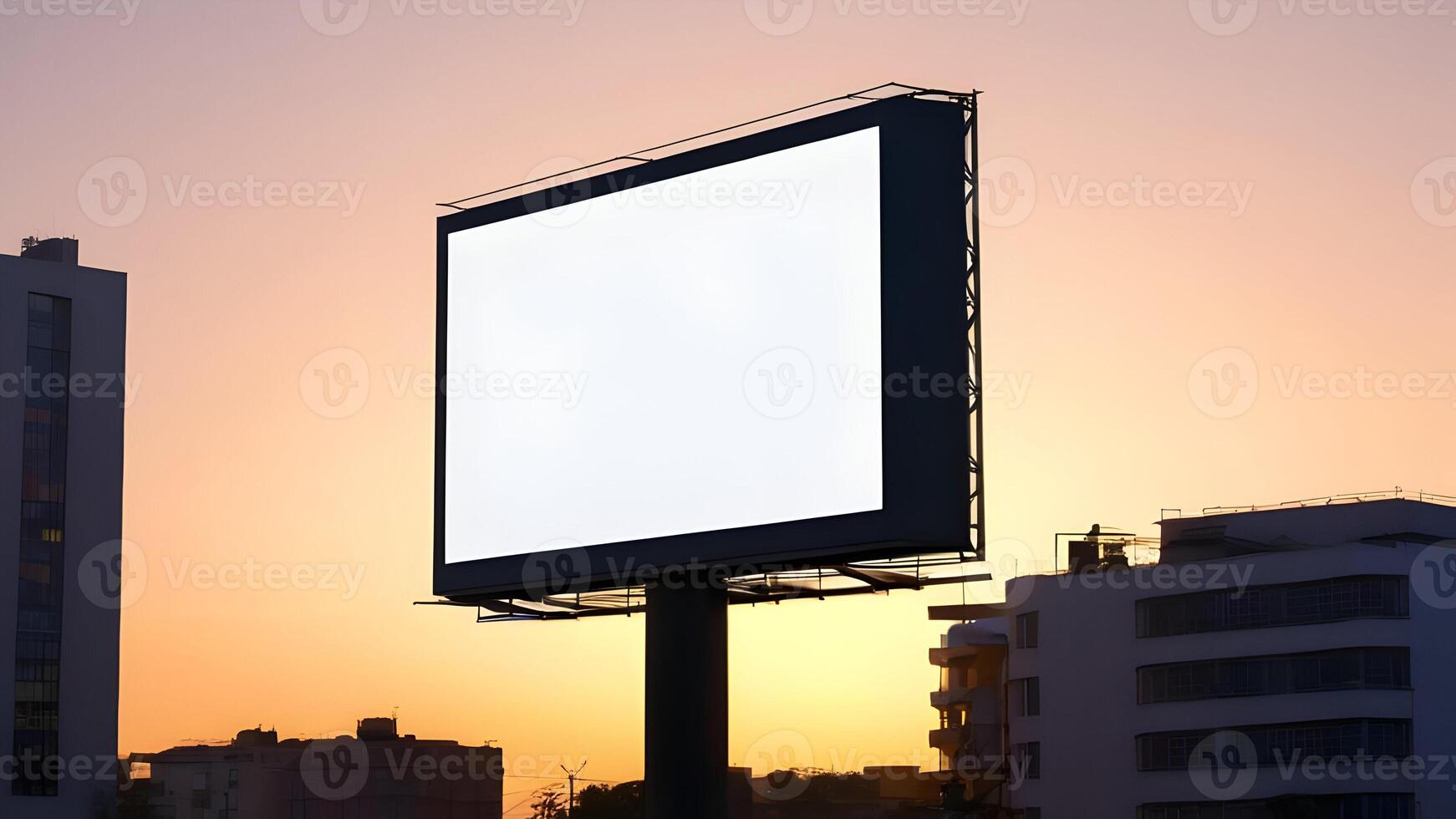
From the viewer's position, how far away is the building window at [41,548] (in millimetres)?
75125

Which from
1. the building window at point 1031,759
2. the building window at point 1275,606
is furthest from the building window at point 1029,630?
the building window at point 1275,606

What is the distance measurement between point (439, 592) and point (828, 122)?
26.5 feet

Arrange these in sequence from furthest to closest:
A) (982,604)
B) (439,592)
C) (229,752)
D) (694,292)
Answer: (229,752) → (982,604) → (439,592) → (694,292)

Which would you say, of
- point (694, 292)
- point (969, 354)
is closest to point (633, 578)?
point (694, 292)

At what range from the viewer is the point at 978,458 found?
2061 cm

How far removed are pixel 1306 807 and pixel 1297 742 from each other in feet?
7.13

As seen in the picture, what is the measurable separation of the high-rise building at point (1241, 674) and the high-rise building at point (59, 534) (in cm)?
3579

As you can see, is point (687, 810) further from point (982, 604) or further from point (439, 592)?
point (982, 604)

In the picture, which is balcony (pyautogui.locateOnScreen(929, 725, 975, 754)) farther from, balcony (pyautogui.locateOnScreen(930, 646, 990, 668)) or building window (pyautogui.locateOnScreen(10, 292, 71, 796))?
building window (pyautogui.locateOnScreen(10, 292, 71, 796))

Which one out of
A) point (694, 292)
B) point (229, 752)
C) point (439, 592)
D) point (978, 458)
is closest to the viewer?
point (978, 458)

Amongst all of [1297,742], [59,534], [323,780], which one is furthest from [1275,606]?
[323,780]

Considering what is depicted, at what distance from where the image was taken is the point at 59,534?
3063 inches

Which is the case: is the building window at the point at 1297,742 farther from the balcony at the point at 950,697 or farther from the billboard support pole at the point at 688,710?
the billboard support pole at the point at 688,710

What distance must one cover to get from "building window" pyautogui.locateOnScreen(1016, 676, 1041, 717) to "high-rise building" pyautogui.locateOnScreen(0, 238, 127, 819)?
122ft
